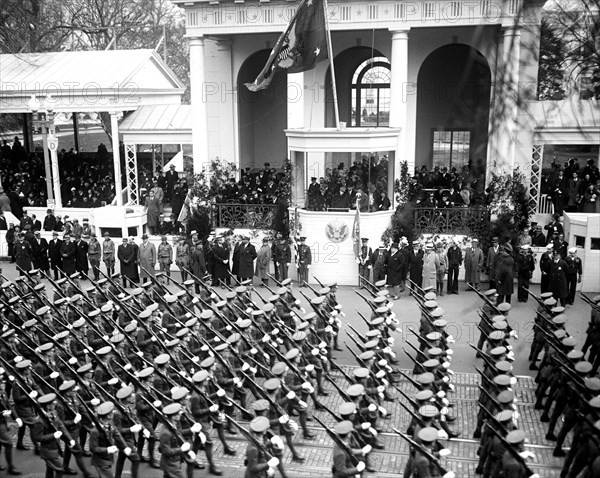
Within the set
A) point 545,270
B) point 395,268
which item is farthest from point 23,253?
point 545,270

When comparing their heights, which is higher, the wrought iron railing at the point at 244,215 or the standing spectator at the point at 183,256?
the wrought iron railing at the point at 244,215

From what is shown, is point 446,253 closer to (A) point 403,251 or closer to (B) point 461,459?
(A) point 403,251

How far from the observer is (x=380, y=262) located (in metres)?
19.0

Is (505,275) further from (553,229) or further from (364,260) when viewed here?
(364,260)

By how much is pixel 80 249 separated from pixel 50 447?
11.0 meters

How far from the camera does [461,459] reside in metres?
10.7

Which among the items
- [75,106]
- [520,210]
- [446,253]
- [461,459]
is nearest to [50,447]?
[461,459]

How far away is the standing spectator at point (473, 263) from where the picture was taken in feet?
61.8

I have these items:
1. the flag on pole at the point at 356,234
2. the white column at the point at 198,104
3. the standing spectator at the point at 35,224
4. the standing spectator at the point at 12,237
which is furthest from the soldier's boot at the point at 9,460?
the white column at the point at 198,104

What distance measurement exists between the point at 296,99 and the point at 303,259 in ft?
18.2

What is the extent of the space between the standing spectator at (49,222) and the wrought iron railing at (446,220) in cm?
1075

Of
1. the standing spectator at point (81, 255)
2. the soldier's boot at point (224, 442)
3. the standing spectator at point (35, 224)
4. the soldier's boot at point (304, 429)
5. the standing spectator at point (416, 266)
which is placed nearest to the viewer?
the soldier's boot at point (224, 442)

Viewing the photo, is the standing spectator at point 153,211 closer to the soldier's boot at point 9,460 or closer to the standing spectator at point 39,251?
the standing spectator at point 39,251

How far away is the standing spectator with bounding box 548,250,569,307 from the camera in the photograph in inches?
671
